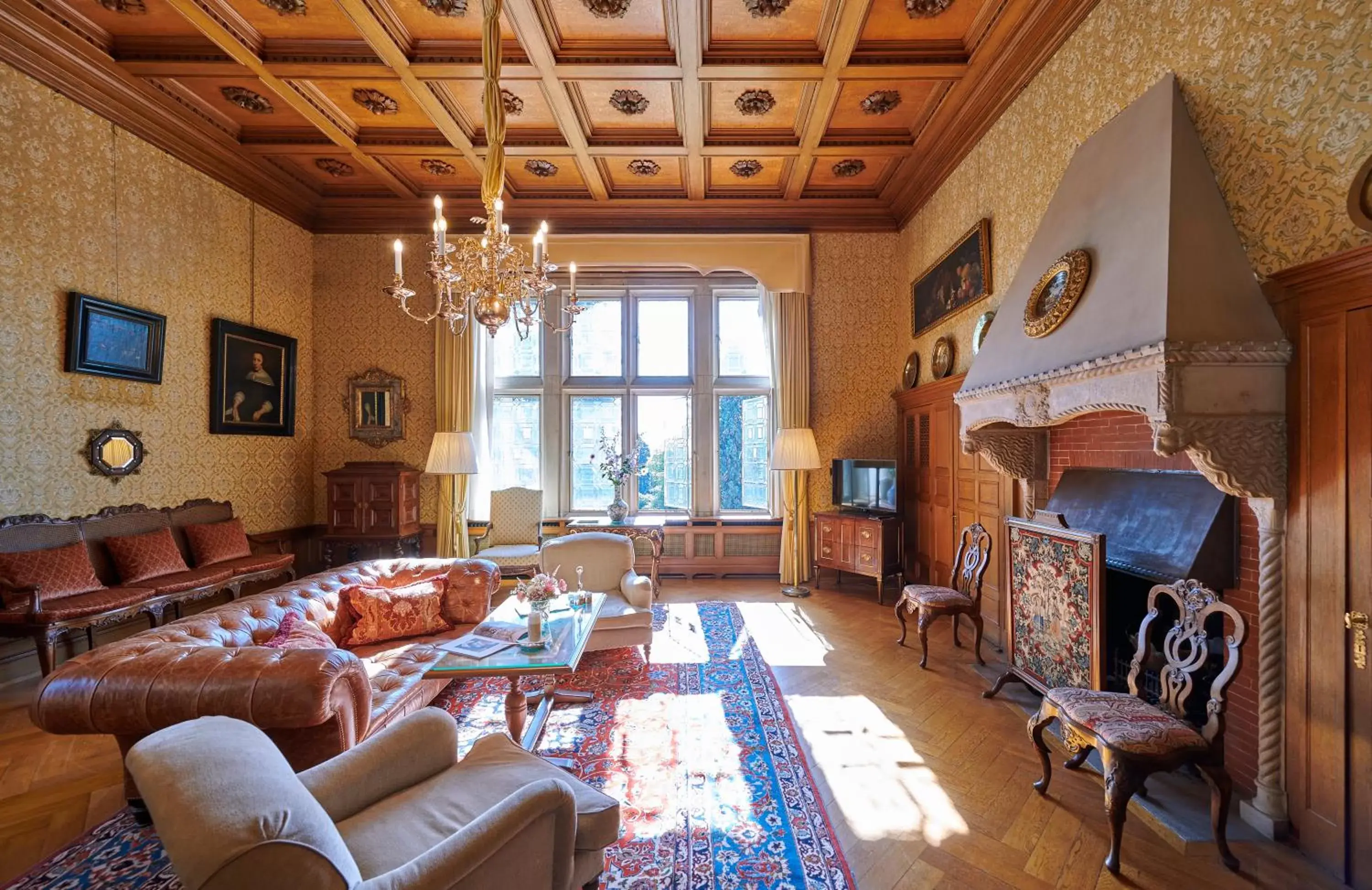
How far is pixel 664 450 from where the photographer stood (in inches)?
257

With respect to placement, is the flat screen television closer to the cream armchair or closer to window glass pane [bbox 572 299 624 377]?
window glass pane [bbox 572 299 624 377]

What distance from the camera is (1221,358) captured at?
77.8 inches

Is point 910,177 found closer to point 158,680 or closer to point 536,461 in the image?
point 536,461

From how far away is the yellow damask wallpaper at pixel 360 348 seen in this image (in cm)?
598

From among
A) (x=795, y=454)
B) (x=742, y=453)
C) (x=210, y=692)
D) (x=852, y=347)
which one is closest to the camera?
(x=210, y=692)

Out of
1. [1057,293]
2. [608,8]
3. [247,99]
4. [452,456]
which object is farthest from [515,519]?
[1057,293]

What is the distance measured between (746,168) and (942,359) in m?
2.72

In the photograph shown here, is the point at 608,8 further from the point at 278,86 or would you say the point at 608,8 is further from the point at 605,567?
the point at 605,567

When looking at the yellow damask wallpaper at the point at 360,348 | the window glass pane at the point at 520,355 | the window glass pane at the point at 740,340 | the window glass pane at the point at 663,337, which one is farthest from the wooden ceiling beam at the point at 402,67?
the window glass pane at the point at 740,340

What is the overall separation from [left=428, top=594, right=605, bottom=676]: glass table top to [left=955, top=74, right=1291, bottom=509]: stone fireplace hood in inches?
106

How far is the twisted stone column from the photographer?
6.56 feet

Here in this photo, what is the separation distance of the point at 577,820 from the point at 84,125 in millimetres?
5630

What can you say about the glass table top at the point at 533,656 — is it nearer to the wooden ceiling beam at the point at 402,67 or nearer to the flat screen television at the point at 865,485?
the flat screen television at the point at 865,485

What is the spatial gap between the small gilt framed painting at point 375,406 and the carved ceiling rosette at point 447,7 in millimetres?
3729
